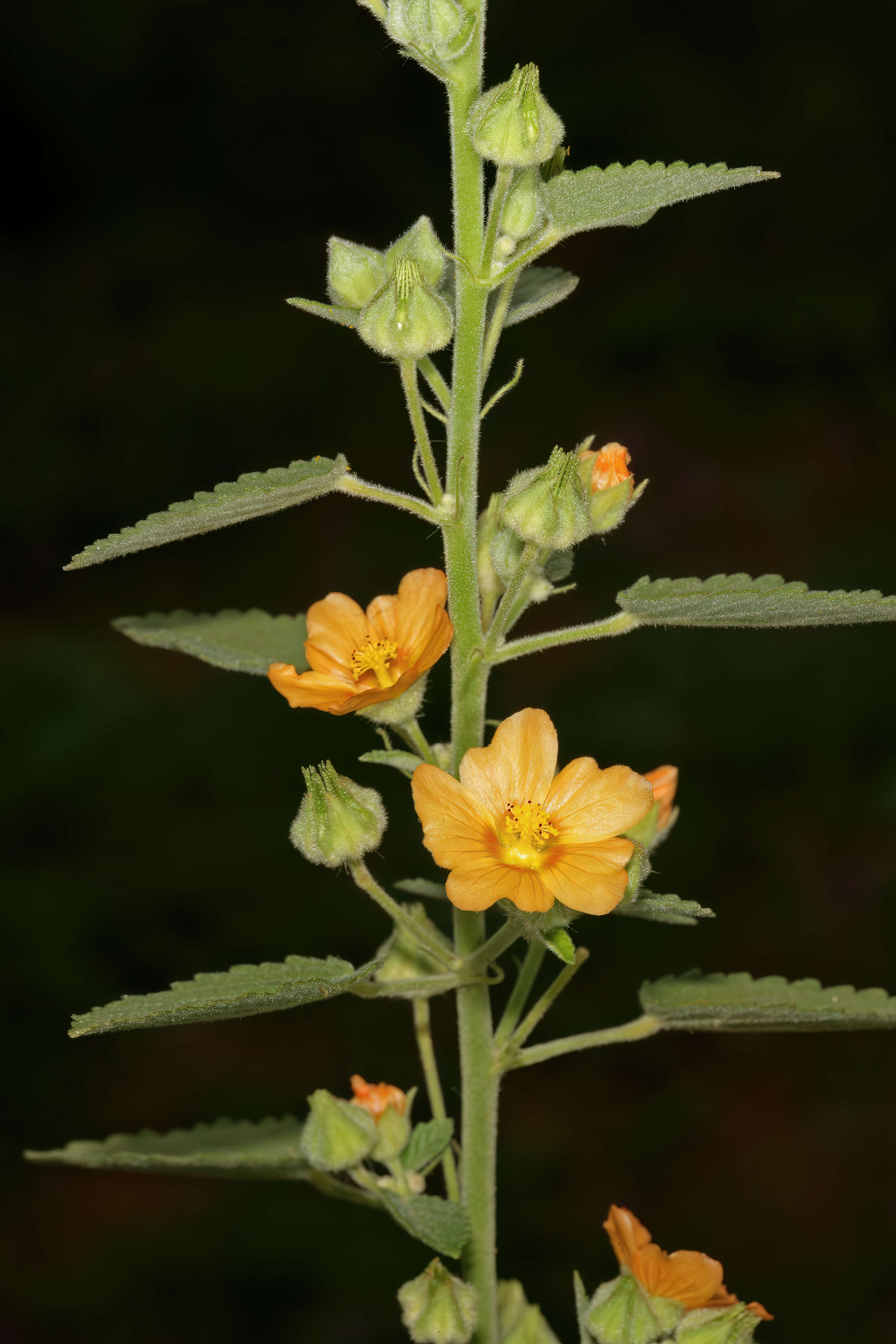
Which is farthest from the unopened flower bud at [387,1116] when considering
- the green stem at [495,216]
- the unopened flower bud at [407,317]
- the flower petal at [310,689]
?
the green stem at [495,216]

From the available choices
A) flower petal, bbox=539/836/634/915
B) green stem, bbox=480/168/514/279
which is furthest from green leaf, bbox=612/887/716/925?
green stem, bbox=480/168/514/279

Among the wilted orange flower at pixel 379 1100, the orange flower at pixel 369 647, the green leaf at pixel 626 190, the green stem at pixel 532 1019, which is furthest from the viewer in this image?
the wilted orange flower at pixel 379 1100

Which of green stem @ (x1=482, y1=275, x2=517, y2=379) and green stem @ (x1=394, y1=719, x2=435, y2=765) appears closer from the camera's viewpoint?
green stem @ (x1=482, y1=275, x2=517, y2=379)

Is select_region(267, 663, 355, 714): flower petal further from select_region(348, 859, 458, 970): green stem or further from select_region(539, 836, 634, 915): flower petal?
select_region(539, 836, 634, 915): flower petal

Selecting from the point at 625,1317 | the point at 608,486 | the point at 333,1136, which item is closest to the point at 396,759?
the point at 608,486

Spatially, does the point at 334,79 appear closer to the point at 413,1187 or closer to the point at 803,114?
the point at 803,114

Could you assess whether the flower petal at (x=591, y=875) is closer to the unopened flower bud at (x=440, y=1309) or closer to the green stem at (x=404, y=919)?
the green stem at (x=404, y=919)
